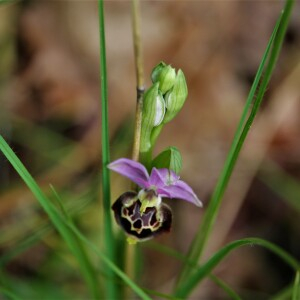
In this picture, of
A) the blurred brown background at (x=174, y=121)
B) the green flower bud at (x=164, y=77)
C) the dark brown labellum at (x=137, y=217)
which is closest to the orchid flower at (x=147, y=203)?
the dark brown labellum at (x=137, y=217)

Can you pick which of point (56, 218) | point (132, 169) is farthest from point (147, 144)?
point (56, 218)

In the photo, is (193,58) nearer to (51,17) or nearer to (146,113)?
(51,17)

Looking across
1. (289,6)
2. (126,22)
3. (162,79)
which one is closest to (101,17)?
(162,79)

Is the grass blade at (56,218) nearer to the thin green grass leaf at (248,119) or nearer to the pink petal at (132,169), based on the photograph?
the pink petal at (132,169)

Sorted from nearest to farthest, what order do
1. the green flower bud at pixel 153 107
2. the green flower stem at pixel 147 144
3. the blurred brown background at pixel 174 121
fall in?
the green flower bud at pixel 153 107 → the green flower stem at pixel 147 144 → the blurred brown background at pixel 174 121

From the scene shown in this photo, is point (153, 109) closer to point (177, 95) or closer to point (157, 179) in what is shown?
point (177, 95)

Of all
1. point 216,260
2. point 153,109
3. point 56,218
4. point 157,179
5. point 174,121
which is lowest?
point 174,121

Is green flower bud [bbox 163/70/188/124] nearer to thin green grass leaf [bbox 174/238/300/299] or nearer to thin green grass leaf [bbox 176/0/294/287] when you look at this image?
thin green grass leaf [bbox 176/0/294/287]
